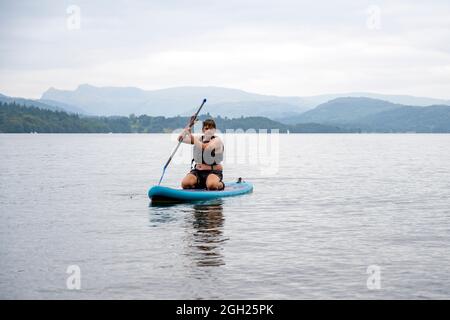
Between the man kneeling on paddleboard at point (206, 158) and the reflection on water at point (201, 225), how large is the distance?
0.91 meters

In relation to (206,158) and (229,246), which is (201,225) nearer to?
(229,246)

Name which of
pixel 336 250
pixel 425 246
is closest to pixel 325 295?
pixel 336 250

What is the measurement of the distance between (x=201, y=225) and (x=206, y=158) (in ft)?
19.3

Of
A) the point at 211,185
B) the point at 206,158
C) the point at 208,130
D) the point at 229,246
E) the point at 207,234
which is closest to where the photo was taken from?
the point at 229,246

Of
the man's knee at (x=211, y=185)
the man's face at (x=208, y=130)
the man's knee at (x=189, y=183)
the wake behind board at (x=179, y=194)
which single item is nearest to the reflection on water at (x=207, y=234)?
the wake behind board at (x=179, y=194)

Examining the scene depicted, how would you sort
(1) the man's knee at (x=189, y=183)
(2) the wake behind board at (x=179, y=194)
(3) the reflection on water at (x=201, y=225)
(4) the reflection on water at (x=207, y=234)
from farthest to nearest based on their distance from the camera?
(1) the man's knee at (x=189, y=183), (2) the wake behind board at (x=179, y=194), (3) the reflection on water at (x=201, y=225), (4) the reflection on water at (x=207, y=234)

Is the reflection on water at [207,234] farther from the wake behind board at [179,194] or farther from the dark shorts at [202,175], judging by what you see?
the dark shorts at [202,175]

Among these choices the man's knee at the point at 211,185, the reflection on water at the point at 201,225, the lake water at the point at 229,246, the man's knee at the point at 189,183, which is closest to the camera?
the lake water at the point at 229,246

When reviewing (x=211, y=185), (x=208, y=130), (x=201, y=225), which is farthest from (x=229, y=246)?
(x=211, y=185)

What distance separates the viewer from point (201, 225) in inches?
850

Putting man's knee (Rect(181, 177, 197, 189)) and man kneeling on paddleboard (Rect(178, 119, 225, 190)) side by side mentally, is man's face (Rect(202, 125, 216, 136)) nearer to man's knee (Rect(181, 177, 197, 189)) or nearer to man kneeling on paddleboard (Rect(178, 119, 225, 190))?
man kneeling on paddleboard (Rect(178, 119, 225, 190))

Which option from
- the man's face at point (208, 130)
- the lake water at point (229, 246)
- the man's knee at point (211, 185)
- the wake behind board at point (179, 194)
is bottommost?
the lake water at point (229, 246)

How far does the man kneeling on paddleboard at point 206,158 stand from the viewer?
2628cm
